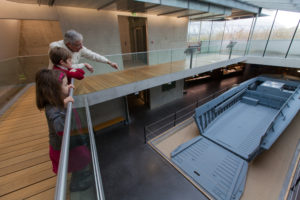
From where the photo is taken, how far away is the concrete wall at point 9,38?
4.50m

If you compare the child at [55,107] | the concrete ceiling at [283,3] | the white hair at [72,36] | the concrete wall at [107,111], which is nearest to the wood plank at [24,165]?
the child at [55,107]

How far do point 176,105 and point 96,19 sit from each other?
6630 millimetres

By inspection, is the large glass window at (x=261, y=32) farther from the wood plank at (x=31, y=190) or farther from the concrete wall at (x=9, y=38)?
the concrete wall at (x=9, y=38)

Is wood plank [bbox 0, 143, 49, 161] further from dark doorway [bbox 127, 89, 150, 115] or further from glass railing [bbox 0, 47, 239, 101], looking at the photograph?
dark doorway [bbox 127, 89, 150, 115]

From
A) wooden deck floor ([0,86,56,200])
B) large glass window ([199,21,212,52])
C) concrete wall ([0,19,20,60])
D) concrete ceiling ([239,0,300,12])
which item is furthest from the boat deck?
concrete wall ([0,19,20,60])

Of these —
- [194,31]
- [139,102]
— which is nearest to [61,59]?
[139,102]

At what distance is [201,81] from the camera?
518 inches

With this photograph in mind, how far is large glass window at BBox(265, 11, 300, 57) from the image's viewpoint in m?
8.66

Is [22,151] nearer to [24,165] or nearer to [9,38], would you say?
[24,165]

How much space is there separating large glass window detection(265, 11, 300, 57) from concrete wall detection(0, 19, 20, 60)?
14.8m

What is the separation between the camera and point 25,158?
1657mm

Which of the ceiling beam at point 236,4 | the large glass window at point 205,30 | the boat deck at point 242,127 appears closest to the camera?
the boat deck at point 242,127

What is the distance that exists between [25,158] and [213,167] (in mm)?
4904

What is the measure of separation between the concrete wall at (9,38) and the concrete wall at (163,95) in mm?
6535
